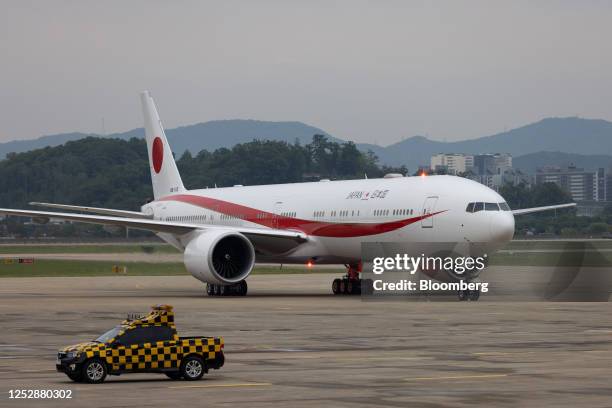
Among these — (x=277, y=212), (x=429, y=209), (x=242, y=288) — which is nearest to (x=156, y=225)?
(x=242, y=288)

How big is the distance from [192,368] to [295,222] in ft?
91.3

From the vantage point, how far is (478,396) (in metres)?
18.1

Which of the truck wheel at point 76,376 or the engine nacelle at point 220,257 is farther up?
the engine nacelle at point 220,257

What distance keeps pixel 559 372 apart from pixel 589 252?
70.6m

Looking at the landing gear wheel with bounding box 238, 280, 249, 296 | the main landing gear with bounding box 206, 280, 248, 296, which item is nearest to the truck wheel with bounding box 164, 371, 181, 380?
the main landing gear with bounding box 206, 280, 248, 296

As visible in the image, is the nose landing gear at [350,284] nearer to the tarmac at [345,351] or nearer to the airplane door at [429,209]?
the tarmac at [345,351]

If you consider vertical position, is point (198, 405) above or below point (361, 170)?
below

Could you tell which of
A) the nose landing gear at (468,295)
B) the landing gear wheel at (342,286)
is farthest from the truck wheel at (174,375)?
the landing gear wheel at (342,286)

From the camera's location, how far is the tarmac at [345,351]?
18.2 m

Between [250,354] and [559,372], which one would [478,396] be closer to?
[559,372]

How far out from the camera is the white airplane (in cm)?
4125

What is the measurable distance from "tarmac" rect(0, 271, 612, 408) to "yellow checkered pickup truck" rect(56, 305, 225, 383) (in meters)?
0.25

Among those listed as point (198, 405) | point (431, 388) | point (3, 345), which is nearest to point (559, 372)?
point (431, 388)

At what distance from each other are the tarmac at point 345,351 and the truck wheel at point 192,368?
0.19 meters
